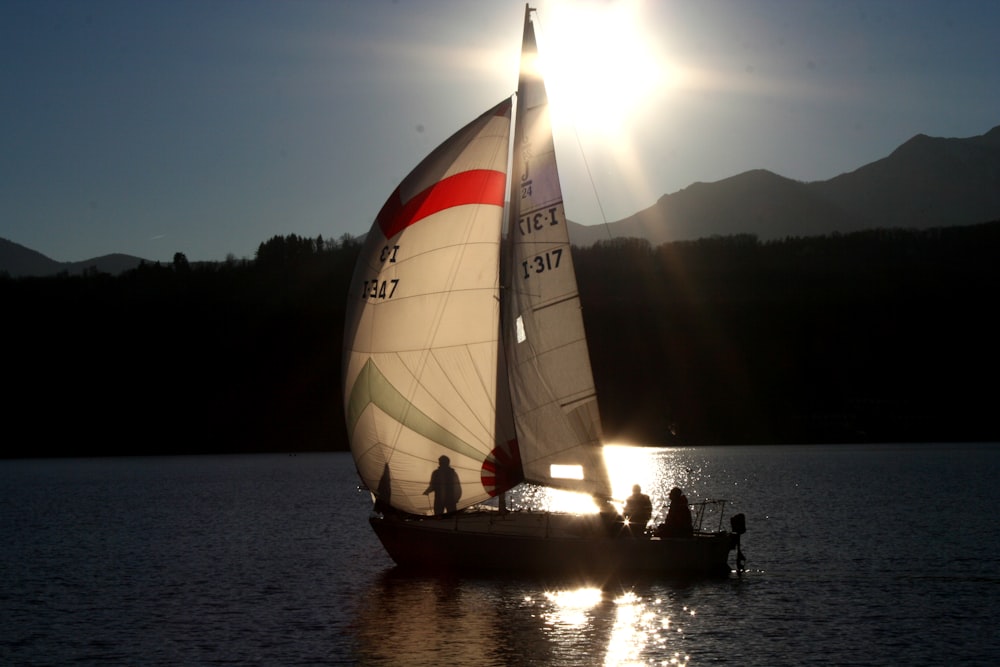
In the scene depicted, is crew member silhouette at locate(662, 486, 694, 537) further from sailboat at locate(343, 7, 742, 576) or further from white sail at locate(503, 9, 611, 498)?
white sail at locate(503, 9, 611, 498)

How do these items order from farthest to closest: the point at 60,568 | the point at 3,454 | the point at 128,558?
the point at 3,454 → the point at 128,558 → the point at 60,568

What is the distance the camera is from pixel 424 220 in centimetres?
2752

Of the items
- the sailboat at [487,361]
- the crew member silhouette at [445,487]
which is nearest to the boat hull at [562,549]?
the sailboat at [487,361]

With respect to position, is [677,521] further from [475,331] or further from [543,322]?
[475,331]

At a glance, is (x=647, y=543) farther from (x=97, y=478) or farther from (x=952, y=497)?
(x=97, y=478)

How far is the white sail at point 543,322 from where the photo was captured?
26.7m

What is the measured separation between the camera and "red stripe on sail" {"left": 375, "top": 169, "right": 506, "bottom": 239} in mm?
27469

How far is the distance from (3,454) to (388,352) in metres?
167

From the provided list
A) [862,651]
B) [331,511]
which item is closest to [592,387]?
[862,651]

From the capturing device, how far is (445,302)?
27516 millimetres

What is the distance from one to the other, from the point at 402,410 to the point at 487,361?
95.0 inches

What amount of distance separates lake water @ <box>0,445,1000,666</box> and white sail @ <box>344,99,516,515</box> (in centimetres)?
409

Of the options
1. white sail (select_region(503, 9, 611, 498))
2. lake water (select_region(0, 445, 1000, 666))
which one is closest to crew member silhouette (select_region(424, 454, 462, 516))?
white sail (select_region(503, 9, 611, 498))

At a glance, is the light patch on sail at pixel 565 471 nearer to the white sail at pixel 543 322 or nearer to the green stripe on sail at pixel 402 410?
the white sail at pixel 543 322
